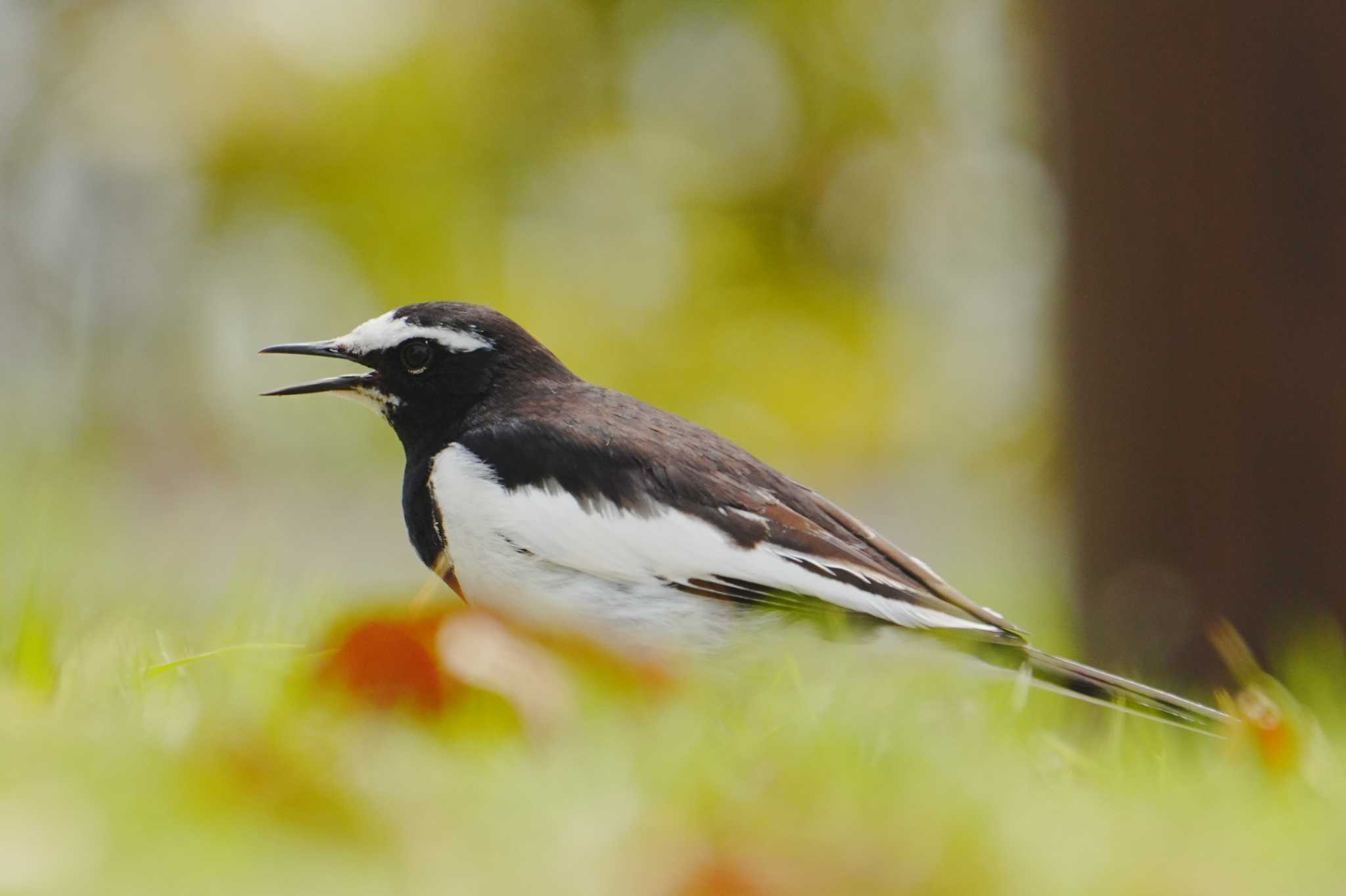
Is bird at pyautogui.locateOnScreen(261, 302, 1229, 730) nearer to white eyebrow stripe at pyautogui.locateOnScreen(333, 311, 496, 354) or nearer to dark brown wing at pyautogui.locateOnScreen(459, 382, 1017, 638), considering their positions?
dark brown wing at pyautogui.locateOnScreen(459, 382, 1017, 638)

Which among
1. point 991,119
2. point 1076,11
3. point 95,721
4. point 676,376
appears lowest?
point 95,721

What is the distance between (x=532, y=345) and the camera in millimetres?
3963

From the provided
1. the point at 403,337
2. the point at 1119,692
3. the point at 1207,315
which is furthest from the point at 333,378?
the point at 1207,315

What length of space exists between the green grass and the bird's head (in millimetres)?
962

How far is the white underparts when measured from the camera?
129 inches

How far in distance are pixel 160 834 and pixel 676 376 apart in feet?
26.9

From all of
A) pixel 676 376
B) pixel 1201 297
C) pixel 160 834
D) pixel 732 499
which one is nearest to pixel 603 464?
pixel 732 499

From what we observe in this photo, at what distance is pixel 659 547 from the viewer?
3.30 m

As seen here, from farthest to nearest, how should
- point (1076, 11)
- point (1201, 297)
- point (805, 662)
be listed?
point (1076, 11), point (1201, 297), point (805, 662)

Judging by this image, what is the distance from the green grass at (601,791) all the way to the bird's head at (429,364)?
3.16 feet

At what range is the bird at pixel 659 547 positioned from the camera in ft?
10.7

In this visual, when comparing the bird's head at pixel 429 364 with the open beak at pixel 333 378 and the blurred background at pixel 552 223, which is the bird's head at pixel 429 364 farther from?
the blurred background at pixel 552 223

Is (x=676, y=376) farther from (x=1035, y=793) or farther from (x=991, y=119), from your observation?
(x=1035, y=793)

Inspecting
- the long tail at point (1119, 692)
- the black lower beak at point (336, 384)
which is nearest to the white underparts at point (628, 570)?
the long tail at point (1119, 692)
